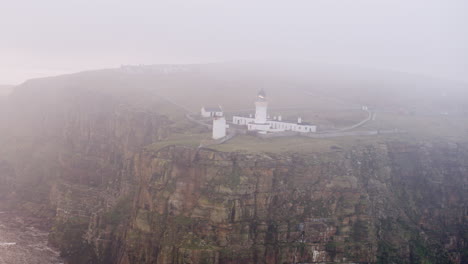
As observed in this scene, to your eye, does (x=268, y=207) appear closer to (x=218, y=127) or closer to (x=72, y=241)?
(x=218, y=127)

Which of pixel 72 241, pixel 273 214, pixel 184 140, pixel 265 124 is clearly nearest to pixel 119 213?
pixel 72 241

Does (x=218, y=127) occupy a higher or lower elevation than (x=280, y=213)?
higher

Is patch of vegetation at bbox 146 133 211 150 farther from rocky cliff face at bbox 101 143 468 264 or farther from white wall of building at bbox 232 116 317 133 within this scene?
white wall of building at bbox 232 116 317 133

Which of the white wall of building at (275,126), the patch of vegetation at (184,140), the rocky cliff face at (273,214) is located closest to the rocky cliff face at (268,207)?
the rocky cliff face at (273,214)

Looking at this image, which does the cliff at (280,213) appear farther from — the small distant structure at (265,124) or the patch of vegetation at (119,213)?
the small distant structure at (265,124)

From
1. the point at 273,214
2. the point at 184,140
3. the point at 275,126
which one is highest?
the point at 275,126

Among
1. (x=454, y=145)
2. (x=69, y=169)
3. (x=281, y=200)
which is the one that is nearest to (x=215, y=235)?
(x=281, y=200)

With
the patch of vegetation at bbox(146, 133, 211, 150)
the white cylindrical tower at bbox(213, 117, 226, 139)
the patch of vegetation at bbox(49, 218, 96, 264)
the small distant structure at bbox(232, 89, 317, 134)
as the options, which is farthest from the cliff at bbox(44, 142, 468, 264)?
the small distant structure at bbox(232, 89, 317, 134)

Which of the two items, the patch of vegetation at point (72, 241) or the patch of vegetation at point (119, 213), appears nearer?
the patch of vegetation at point (72, 241)

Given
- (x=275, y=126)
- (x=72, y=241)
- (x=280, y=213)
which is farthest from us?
(x=275, y=126)

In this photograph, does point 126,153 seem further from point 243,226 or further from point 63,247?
point 243,226

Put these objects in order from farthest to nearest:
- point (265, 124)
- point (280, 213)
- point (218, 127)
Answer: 1. point (265, 124)
2. point (218, 127)
3. point (280, 213)

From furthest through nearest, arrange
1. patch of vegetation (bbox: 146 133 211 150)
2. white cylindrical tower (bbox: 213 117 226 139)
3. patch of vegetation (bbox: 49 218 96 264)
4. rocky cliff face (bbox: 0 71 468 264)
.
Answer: white cylindrical tower (bbox: 213 117 226 139) < patch of vegetation (bbox: 49 218 96 264) < patch of vegetation (bbox: 146 133 211 150) < rocky cliff face (bbox: 0 71 468 264)
